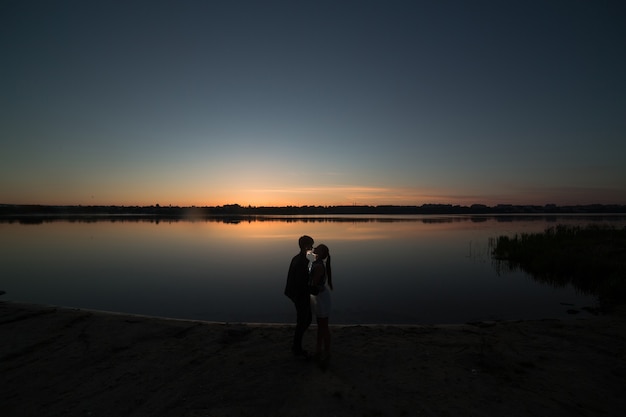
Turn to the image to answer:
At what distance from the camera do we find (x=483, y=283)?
17656 mm

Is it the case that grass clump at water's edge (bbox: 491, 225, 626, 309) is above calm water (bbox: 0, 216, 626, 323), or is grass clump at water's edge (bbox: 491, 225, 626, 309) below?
above

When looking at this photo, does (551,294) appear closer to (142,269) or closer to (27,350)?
(27,350)

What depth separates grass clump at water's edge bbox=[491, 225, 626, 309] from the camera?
47.4ft

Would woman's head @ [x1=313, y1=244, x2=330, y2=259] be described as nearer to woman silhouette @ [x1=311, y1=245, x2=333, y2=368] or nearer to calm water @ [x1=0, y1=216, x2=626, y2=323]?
woman silhouette @ [x1=311, y1=245, x2=333, y2=368]

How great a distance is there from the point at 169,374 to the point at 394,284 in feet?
42.5

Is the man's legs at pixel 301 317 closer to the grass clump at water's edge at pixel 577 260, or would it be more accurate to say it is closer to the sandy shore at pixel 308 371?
the sandy shore at pixel 308 371

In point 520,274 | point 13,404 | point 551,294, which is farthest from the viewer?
point 520,274

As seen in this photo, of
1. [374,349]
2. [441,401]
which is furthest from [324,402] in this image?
[374,349]

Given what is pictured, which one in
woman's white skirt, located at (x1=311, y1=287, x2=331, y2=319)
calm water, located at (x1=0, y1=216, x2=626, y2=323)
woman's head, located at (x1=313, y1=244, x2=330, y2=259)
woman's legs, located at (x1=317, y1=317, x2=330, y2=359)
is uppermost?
woman's head, located at (x1=313, y1=244, x2=330, y2=259)

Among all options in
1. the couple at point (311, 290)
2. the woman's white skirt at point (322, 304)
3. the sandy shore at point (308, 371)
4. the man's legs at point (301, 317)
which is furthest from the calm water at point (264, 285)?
the woman's white skirt at point (322, 304)

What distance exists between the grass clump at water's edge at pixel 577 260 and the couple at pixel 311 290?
426 inches

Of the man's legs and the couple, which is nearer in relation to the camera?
the couple

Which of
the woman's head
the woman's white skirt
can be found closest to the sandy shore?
the woman's white skirt

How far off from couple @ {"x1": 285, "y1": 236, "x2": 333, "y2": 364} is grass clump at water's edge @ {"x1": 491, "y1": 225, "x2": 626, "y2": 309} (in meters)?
10.8
